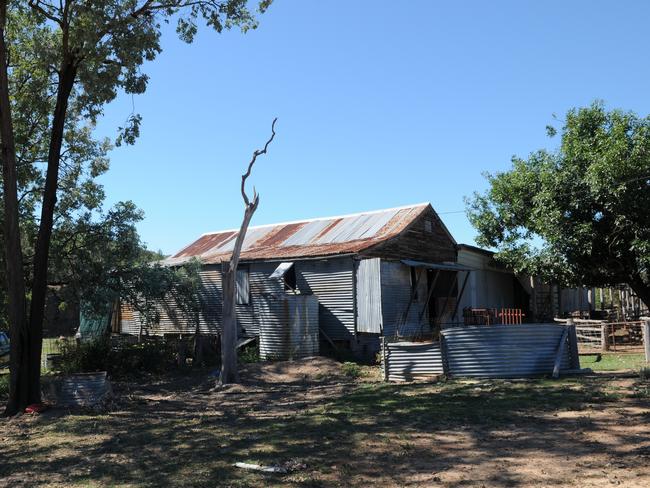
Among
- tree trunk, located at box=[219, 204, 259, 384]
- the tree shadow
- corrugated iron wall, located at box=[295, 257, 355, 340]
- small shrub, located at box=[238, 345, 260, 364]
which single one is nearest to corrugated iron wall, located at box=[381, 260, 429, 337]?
corrugated iron wall, located at box=[295, 257, 355, 340]

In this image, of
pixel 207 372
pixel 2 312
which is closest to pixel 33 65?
pixel 2 312

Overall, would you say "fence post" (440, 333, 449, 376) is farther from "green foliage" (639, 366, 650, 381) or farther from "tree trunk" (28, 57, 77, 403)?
"tree trunk" (28, 57, 77, 403)

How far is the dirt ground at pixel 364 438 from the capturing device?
19.6 feet

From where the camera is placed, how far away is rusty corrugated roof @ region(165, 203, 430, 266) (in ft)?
67.6

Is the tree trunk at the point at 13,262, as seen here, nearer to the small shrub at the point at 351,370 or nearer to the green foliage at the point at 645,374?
the small shrub at the point at 351,370

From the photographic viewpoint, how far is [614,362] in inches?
595

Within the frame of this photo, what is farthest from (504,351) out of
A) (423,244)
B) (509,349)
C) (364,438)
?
(423,244)

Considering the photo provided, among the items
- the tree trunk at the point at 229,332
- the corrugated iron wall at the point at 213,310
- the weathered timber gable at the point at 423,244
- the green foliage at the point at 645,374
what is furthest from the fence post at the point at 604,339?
the tree trunk at the point at 229,332

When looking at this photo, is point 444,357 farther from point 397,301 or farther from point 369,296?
point 397,301

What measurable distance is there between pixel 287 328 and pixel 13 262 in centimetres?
889

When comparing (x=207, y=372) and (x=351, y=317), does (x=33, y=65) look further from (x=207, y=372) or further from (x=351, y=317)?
(x=351, y=317)

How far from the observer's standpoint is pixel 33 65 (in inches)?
571

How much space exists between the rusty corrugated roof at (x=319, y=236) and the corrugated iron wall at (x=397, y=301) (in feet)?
3.70

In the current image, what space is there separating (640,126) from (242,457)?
58.0ft
